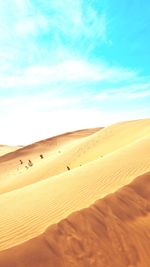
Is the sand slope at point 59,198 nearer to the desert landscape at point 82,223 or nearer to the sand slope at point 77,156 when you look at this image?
the desert landscape at point 82,223

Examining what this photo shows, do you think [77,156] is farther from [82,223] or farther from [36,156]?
[82,223]

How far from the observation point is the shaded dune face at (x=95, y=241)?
4.87 meters

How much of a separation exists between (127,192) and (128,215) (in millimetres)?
1181

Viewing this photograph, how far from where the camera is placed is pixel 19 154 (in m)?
40.4

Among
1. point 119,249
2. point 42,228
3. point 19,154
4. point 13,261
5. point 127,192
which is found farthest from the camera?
point 19,154

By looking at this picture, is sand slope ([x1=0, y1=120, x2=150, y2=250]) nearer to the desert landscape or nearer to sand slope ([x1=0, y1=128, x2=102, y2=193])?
the desert landscape

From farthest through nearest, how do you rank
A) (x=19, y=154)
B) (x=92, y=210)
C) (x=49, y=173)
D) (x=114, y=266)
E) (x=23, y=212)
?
1. (x=19, y=154)
2. (x=49, y=173)
3. (x=23, y=212)
4. (x=92, y=210)
5. (x=114, y=266)

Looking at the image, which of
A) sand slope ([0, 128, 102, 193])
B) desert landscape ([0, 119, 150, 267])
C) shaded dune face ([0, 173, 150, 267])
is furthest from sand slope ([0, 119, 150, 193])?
shaded dune face ([0, 173, 150, 267])

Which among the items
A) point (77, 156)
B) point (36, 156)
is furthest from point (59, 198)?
point (36, 156)

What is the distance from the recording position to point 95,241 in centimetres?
556

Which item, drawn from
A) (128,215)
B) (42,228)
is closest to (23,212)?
(42,228)

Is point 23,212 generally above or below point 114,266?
above

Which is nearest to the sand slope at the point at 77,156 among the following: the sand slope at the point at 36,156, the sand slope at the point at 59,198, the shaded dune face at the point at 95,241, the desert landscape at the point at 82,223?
the sand slope at the point at 36,156

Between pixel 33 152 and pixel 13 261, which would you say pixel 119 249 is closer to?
pixel 13 261
